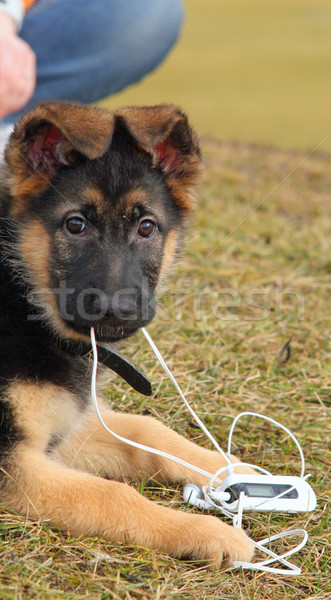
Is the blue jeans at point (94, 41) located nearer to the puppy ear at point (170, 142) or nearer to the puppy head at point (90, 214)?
the puppy ear at point (170, 142)

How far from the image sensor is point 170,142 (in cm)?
Result: 323

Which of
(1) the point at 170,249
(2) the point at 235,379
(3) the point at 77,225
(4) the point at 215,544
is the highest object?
(3) the point at 77,225

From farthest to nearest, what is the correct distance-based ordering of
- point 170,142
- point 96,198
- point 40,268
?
point 170,142 → point 40,268 → point 96,198

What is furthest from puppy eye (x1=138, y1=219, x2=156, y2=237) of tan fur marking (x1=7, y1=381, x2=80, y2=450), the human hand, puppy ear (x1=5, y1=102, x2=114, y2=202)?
the human hand

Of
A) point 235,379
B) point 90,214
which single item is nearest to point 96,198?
point 90,214

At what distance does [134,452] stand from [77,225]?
1.22 meters

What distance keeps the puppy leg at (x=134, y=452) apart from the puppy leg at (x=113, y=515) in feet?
1.37

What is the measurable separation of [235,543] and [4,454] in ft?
3.45

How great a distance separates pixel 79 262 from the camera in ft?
9.31

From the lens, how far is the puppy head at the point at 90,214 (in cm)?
271

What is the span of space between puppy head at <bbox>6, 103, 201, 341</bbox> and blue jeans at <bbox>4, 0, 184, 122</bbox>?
2.88m

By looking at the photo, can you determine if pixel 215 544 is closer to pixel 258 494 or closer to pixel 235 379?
pixel 258 494

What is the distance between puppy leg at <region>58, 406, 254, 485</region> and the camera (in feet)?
10.2

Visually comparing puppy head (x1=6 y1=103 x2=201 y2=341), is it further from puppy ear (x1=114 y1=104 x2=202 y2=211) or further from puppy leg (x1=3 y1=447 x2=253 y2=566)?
puppy leg (x1=3 y1=447 x2=253 y2=566)
